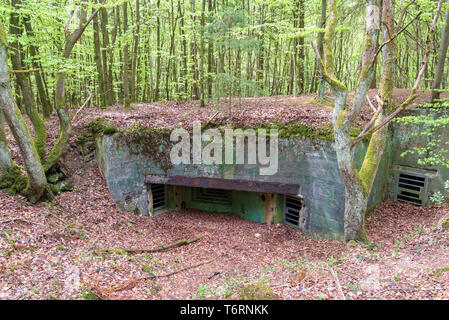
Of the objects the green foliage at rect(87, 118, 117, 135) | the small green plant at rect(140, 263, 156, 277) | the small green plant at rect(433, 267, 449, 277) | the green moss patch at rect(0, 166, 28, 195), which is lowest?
the small green plant at rect(140, 263, 156, 277)

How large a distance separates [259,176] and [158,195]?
13.3 feet

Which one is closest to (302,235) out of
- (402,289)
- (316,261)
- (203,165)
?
(316,261)

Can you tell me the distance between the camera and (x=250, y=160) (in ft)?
28.8

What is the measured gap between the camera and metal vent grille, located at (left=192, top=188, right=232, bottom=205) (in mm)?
10930

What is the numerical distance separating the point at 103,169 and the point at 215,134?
12.4 ft

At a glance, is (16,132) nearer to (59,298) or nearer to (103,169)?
(103,169)

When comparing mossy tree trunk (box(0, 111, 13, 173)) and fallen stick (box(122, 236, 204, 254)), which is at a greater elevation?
mossy tree trunk (box(0, 111, 13, 173))

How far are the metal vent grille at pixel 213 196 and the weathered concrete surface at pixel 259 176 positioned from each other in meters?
0.33

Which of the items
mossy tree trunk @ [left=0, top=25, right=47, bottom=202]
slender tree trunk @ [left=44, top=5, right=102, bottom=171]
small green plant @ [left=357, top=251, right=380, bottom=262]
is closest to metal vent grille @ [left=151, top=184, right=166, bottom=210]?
slender tree trunk @ [left=44, top=5, right=102, bottom=171]

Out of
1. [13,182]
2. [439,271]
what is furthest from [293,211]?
[13,182]

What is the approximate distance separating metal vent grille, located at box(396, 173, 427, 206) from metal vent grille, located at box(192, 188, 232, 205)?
5920 mm

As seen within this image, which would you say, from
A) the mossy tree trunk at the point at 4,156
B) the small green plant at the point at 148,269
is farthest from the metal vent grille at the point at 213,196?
the mossy tree trunk at the point at 4,156

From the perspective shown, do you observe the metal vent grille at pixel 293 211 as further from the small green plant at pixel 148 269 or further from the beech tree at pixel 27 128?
the beech tree at pixel 27 128

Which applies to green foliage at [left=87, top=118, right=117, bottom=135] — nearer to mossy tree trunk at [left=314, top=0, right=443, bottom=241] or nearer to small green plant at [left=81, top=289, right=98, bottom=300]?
small green plant at [left=81, top=289, right=98, bottom=300]
